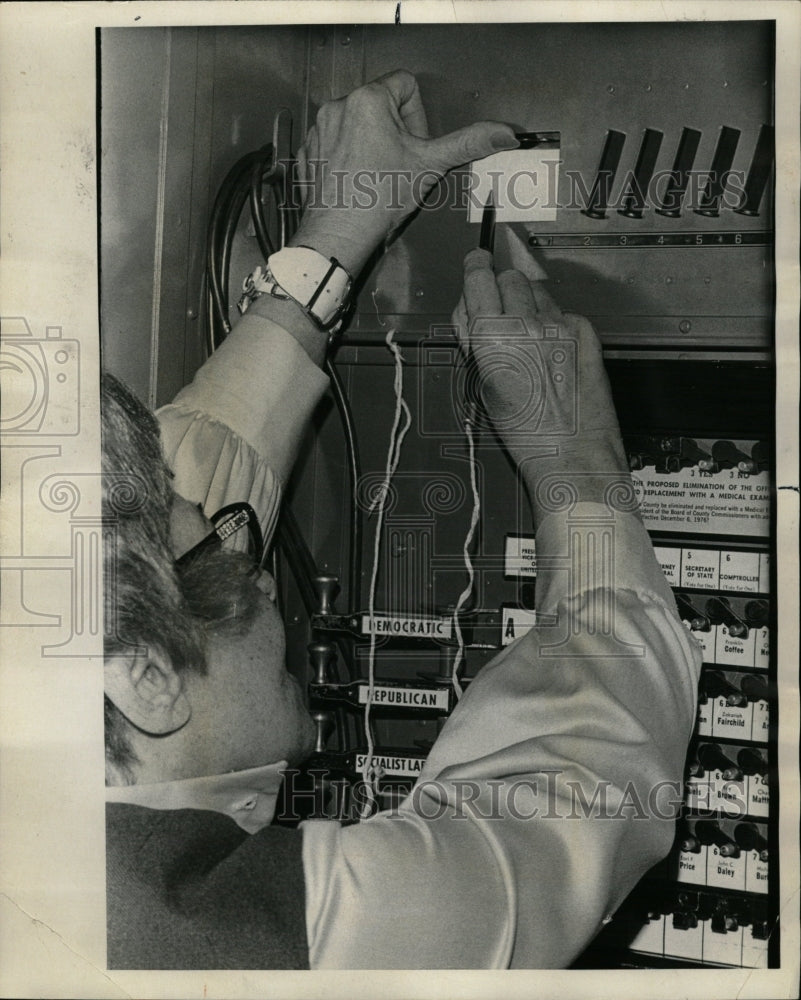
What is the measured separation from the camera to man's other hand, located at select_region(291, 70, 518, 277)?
1.12 m

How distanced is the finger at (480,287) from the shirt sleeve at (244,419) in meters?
0.20

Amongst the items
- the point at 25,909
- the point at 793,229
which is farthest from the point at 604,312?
the point at 25,909

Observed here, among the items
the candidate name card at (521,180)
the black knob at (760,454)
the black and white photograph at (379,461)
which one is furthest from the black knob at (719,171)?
the black knob at (760,454)

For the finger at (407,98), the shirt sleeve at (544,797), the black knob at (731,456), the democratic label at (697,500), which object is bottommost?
the shirt sleeve at (544,797)

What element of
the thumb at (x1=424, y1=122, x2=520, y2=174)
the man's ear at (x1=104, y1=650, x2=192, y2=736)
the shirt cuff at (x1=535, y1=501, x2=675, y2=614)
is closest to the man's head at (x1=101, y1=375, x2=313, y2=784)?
the man's ear at (x1=104, y1=650, x2=192, y2=736)

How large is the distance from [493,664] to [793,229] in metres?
0.58

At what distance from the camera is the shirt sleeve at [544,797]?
3.22 ft

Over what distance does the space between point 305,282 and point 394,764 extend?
22.4 inches

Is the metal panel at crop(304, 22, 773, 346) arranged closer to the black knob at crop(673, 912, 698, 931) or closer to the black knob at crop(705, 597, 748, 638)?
the black knob at crop(705, 597, 748, 638)

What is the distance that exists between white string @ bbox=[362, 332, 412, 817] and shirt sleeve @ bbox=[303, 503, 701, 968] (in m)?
0.12

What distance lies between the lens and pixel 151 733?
42.1 inches

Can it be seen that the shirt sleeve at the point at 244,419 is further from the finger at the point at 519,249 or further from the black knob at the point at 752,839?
the black knob at the point at 752,839

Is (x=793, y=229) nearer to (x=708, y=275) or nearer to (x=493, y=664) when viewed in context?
(x=708, y=275)

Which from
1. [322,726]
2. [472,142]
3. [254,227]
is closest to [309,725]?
[322,726]
